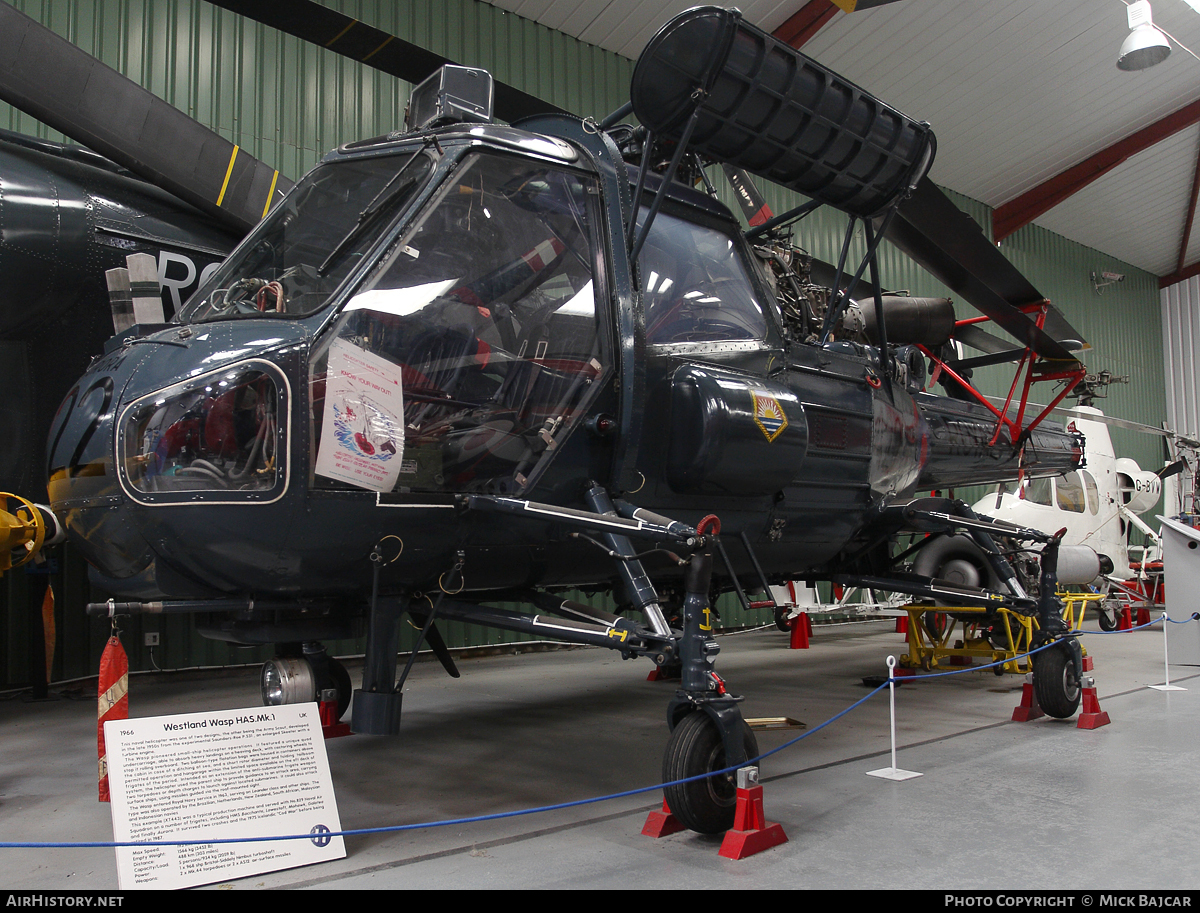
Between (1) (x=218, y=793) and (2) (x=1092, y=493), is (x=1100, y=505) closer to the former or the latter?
(2) (x=1092, y=493)

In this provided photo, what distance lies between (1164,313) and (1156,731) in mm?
23005

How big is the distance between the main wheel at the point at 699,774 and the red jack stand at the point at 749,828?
65mm

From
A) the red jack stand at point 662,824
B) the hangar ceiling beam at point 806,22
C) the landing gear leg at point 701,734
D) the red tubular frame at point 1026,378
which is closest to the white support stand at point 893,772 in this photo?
the landing gear leg at point 701,734

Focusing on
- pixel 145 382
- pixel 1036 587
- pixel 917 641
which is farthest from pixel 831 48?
pixel 145 382

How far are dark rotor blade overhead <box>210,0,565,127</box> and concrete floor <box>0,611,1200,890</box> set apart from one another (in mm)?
3253

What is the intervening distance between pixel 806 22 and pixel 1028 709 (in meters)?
9.55

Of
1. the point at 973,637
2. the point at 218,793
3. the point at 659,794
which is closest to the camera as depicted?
the point at 218,793

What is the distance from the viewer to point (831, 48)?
1270 cm

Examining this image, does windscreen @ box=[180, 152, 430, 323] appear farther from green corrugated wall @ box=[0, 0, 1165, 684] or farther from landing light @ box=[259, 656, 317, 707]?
green corrugated wall @ box=[0, 0, 1165, 684]

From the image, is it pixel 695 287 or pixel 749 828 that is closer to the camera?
pixel 749 828

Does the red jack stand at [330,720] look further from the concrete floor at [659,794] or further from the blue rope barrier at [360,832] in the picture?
the blue rope barrier at [360,832]

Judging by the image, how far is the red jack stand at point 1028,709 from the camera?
18.2ft

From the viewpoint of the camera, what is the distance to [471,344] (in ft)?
11.1

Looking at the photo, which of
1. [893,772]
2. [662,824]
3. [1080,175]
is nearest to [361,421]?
[662,824]
